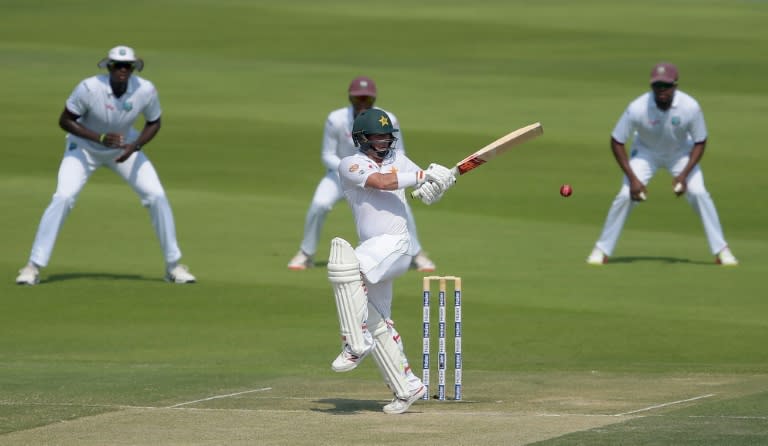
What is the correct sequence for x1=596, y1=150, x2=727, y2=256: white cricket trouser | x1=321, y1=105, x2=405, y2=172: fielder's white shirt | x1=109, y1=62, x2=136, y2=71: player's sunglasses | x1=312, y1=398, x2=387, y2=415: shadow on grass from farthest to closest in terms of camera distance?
x1=596, y1=150, x2=727, y2=256: white cricket trouser → x1=321, y1=105, x2=405, y2=172: fielder's white shirt → x1=109, y1=62, x2=136, y2=71: player's sunglasses → x1=312, y1=398, x2=387, y2=415: shadow on grass

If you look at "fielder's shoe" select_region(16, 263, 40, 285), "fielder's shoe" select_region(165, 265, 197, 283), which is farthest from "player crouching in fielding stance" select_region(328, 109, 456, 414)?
"fielder's shoe" select_region(16, 263, 40, 285)

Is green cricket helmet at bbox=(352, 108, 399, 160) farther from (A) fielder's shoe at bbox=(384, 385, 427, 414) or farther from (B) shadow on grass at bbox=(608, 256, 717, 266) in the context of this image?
(B) shadow on grass at bbox=(608, 256, 717, 266)

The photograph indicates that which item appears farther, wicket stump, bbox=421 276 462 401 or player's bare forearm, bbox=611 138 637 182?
player's bare forearm, bbox=611 138 637 182

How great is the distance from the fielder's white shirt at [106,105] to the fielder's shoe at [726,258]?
529 centimetres

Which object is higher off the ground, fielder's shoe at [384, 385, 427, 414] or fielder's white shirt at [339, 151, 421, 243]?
fielder's white shirt at [339, 151, 421, 243]

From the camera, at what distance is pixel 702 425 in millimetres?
7820

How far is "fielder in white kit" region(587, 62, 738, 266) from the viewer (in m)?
14.7

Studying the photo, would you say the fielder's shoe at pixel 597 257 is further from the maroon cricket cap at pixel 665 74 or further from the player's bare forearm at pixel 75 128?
the player's bare forearm at pixel 75 128

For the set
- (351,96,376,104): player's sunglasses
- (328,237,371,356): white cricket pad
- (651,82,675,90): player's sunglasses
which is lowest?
(328,237,371,356): white cricket pad

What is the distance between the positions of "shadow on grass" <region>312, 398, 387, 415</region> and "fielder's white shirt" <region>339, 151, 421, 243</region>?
91cm

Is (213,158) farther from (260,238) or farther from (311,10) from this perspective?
(311,10)

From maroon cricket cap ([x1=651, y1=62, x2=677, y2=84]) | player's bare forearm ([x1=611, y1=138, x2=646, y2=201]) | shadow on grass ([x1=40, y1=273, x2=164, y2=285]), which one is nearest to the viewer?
shadow on grass ([x1=40, y1=273, x2=164, y2=285])

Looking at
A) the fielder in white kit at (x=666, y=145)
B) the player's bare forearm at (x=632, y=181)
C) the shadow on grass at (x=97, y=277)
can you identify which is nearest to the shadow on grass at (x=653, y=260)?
the fielder in white kit at (x=666, y=145)

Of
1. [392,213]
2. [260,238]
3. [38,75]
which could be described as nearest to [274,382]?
[392,213]
